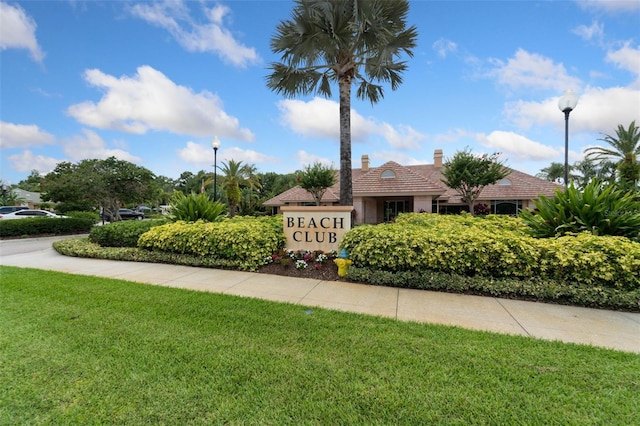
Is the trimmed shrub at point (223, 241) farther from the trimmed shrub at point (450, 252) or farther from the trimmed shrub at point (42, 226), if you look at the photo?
the trimmed shrub at point (42, 226)

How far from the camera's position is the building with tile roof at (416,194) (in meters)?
17.2

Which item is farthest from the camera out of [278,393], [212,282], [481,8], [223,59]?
[223,59]

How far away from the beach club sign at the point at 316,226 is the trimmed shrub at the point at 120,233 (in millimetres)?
4821

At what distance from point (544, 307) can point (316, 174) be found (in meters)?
14.9

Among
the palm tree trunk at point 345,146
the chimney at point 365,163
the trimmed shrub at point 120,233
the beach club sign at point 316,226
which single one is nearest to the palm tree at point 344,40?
the palm tree trunk at point 345,146

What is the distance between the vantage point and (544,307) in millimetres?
4262

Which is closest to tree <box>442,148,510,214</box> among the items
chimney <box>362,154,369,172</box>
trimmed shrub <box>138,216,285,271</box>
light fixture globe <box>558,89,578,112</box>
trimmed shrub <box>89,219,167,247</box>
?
light fixture globe <box>558,89,578,112</box>

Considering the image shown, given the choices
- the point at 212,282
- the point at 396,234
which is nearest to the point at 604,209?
the point at 396,234

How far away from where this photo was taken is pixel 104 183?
712 inches

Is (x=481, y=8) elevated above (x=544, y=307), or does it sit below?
above

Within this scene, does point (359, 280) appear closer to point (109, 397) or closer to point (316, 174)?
point (109, 397)

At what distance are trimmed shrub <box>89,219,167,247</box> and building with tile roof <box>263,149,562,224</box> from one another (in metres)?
11.9

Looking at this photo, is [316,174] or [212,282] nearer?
[212,282]

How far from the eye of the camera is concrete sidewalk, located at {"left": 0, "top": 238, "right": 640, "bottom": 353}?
11.2ft
